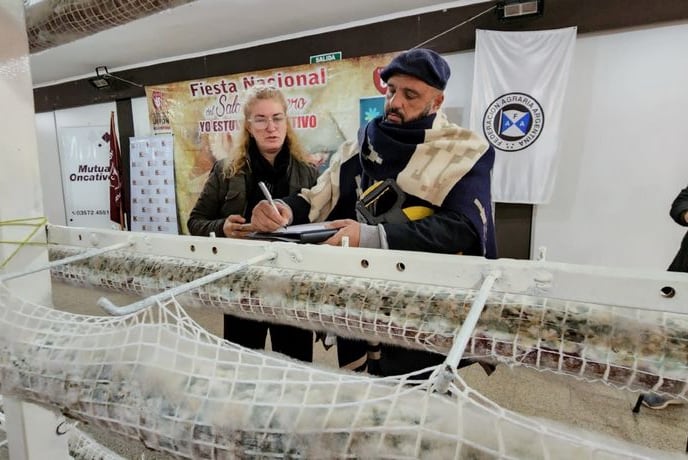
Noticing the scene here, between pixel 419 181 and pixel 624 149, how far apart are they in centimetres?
144

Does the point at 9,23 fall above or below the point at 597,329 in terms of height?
above

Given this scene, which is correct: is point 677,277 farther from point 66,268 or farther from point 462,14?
point 462,14

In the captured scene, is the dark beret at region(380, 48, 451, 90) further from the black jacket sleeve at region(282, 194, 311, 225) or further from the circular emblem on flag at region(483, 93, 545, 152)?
the circular emblem on flag at region(483, 93, 545, 152)

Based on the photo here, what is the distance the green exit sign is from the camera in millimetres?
2096

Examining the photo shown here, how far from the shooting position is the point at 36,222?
0.76 m

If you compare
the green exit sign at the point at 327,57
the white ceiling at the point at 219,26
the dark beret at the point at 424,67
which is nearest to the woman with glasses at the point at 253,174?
the green exit sign at the point at 327,57

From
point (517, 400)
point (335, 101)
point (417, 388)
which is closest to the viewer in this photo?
point (417, 388)

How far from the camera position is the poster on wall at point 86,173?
3170mm

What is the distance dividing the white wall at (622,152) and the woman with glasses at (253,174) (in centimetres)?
106

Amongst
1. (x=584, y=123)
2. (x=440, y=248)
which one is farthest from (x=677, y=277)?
(x=584, y=123)

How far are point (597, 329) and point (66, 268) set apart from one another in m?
0.97

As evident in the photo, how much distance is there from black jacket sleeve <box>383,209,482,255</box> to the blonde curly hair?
3.30 ft

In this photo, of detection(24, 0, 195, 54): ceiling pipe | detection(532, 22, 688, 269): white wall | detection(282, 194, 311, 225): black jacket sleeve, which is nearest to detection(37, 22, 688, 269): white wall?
detection(532, 22, 688, 269): white wall

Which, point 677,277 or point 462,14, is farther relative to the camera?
point 462,14
